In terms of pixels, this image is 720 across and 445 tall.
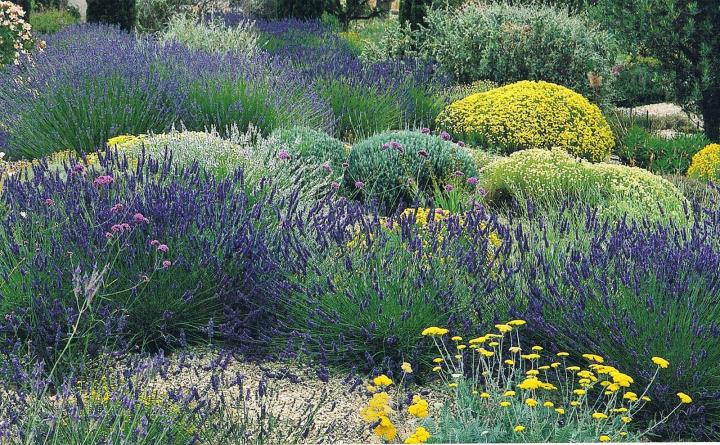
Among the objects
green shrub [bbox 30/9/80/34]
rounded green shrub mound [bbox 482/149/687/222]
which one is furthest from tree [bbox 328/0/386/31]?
rounded green shrub mound [bbox 482/149/687/222]

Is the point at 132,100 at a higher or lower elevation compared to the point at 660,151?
higher

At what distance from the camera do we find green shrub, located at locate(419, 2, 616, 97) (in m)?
11.6

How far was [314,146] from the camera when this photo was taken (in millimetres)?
7074

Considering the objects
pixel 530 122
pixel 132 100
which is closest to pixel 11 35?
pixel 132 100

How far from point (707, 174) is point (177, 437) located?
7227 millimetres

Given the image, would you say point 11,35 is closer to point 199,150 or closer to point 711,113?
point 199,150

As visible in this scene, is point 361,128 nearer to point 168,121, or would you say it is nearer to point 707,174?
point 168,121

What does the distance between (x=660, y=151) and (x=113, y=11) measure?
9.90 meters

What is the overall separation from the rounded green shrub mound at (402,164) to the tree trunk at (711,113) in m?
5.13

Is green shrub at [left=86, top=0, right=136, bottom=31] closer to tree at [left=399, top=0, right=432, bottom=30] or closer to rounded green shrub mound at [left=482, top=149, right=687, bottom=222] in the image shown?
tree at [left=399, top=0, right=432, bottom=30]

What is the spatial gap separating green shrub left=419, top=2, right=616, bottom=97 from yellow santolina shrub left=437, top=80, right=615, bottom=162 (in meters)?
2.00

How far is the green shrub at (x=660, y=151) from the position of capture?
973 centimetres

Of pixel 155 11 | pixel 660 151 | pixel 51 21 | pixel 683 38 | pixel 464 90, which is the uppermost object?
pixel 683 38

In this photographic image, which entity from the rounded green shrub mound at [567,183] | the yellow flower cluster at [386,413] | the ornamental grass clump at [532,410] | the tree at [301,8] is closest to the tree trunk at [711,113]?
the rounded green shrub mound at [567,183]
